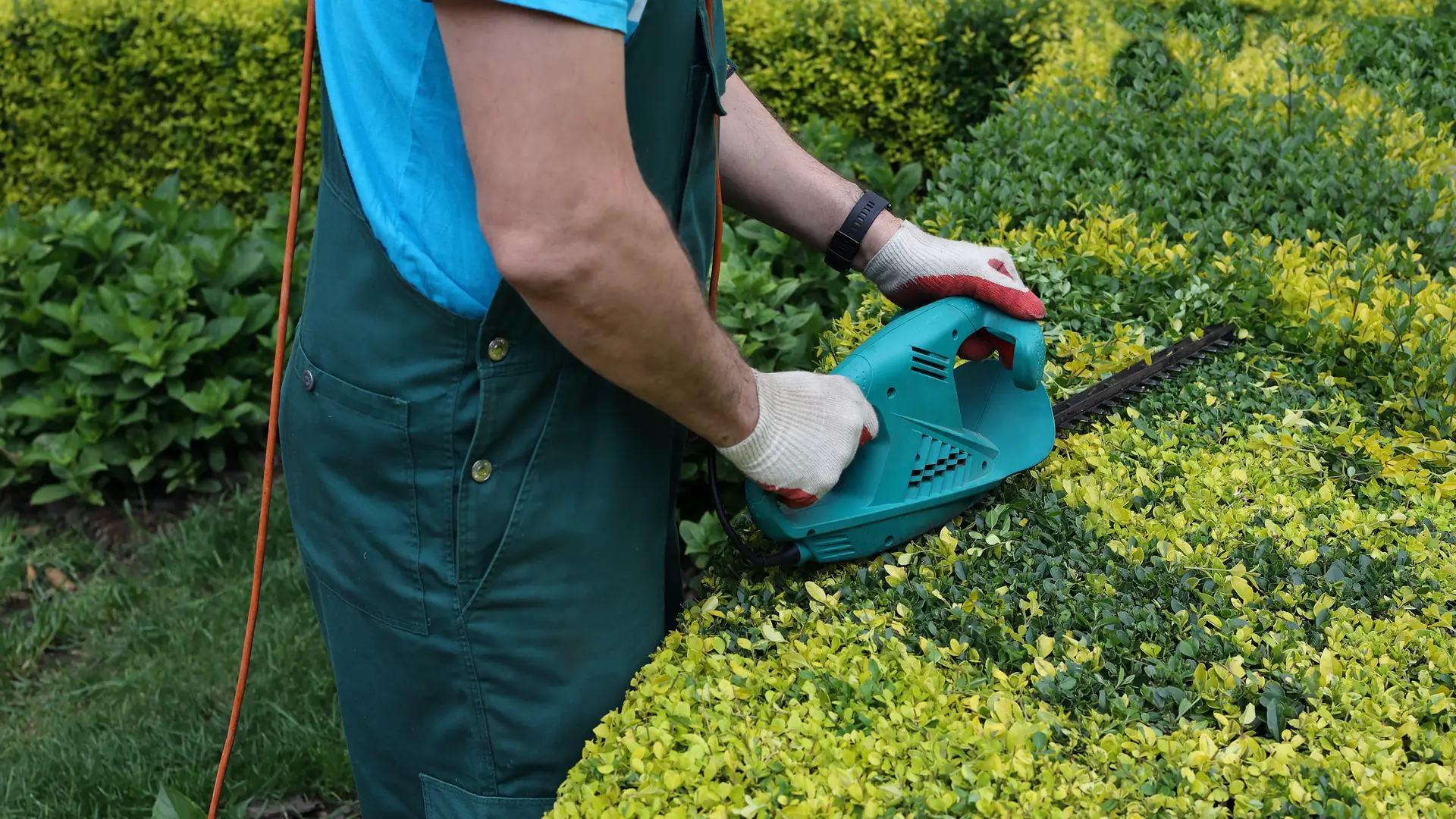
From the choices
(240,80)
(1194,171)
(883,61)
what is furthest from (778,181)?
(240,80)

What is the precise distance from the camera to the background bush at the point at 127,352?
14.2ft

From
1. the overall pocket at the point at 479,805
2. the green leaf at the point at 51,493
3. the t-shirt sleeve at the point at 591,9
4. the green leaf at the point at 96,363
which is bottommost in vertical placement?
the green leaf at the point at 51,493

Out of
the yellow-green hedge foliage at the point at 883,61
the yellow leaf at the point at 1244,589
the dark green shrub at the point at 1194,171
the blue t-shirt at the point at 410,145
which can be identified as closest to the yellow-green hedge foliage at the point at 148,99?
A: the yellow-green hedge foliage at the point at 883,61

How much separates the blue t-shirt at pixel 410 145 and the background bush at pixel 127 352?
3110 mm

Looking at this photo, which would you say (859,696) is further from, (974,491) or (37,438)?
(37,438)

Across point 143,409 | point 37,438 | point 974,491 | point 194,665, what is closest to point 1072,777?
point 974,491

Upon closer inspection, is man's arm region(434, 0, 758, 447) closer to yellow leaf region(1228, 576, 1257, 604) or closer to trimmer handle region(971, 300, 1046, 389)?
trimmer handle region(971, 300, 1046, 389)

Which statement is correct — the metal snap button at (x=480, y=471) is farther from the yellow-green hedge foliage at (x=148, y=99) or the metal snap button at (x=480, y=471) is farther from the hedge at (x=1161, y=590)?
the yellow-green hedge foliage at (x=148, y=99)

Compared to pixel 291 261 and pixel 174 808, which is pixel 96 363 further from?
pixel 291 261

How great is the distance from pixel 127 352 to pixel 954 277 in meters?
3.44

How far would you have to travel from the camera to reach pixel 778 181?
7.02ft

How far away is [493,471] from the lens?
163 cm

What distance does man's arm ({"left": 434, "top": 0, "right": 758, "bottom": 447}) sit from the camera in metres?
1.20

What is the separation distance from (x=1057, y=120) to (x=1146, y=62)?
52 cm
